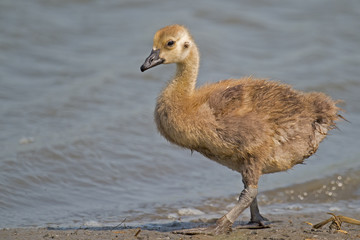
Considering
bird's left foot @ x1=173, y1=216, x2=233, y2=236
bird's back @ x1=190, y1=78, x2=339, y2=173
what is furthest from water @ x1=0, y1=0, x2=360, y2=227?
bird's back @ x1=190, y1=78, x2=339, y2=173

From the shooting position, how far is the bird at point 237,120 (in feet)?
21.1

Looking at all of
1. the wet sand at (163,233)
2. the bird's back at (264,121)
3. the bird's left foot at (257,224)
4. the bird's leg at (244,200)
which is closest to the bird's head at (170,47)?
the bird's back at (264,121)

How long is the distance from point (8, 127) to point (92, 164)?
5.34 ft

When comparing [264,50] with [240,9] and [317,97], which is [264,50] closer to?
[240,9]

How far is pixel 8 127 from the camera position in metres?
9.76

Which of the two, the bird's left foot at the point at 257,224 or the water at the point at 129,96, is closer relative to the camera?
the bird's left foot at the point at 257,224

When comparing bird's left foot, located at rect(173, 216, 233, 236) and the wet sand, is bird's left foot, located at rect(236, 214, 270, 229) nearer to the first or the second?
the wet sand

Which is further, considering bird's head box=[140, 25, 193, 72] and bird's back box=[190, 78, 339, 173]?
bird's head box=[140, 25, 193, 72]

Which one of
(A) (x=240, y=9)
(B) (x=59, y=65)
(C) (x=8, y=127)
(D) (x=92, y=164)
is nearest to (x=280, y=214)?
(D) (x=92, y=164)

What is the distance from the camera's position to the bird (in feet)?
21.1

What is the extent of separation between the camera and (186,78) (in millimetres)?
6770

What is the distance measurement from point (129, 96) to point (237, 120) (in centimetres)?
507

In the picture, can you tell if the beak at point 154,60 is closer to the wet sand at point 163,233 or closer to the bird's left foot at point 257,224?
the wet sand at point 163,233

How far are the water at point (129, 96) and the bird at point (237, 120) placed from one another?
4.34 ft
